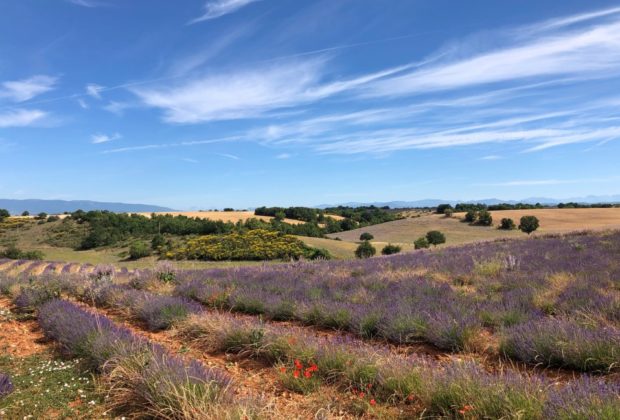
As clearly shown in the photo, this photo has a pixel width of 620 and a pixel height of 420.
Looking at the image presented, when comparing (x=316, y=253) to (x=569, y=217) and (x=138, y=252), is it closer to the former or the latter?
(x=138, y=252)

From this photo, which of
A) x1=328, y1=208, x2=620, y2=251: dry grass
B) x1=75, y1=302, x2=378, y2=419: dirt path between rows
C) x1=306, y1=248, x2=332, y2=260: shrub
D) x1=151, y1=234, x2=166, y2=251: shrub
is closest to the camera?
x1=75, y1=302, x2=378, y2=419: dirt path between rows

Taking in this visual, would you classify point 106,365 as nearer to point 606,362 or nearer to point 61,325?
point 61,325

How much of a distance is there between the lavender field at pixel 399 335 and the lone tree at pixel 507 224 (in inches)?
2351

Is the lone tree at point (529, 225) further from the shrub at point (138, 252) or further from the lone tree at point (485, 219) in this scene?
the shrub at point (138, 252)

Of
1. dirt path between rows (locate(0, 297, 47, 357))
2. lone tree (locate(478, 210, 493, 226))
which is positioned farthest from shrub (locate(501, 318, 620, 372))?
lone tree (locate(478, 210, 493, 226))

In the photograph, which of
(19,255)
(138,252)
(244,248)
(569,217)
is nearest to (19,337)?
(244,248)

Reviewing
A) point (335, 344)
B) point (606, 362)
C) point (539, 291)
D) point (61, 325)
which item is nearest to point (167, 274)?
point (61, 325)

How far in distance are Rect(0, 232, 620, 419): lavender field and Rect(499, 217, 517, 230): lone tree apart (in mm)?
59726

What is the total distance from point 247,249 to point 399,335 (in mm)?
34642

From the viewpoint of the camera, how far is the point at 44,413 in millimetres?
3955

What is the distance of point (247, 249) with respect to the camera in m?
39.6

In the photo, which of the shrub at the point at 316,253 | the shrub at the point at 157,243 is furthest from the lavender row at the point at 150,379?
the shrub at the point at 157,243

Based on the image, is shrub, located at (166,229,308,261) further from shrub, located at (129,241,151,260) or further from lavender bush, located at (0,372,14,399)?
lavender bush, located at (0,372,14,399)

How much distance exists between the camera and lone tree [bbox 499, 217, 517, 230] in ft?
214
